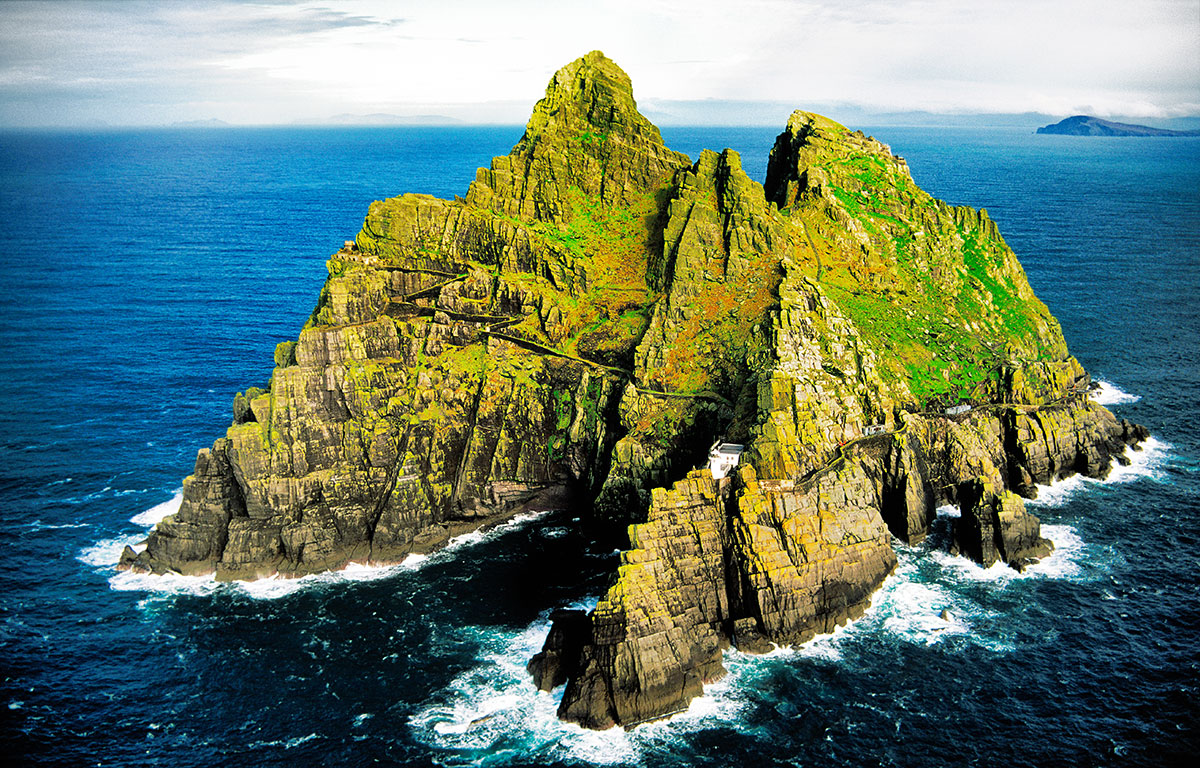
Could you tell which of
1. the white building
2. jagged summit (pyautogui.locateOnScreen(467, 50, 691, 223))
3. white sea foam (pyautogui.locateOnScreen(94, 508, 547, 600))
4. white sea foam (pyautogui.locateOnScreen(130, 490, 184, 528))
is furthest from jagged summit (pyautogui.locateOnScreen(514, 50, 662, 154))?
white sea foam (pyautogui.locateOnScreen(130, 490, 184, 528))

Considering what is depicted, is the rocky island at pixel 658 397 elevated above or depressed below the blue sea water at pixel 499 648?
above

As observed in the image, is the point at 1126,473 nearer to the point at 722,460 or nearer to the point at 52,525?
the point at 722,460

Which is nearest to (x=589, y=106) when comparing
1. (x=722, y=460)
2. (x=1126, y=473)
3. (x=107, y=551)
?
(x=722, y=460)

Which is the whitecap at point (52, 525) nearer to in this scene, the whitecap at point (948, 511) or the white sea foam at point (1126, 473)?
the whitecap at point (948, 511)

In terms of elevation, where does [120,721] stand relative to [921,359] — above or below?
below

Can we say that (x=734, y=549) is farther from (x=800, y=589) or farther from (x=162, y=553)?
(x=162, y=553)

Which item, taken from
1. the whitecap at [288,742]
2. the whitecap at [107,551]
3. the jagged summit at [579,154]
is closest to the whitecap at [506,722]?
the whitecap at [288,742]

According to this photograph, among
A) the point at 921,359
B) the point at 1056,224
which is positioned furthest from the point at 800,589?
the point at 1056,224

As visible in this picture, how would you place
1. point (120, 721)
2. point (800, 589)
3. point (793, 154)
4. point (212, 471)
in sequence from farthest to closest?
point (793, 154) < point (212, 471) < point (800, 589) < point (120, 721)
